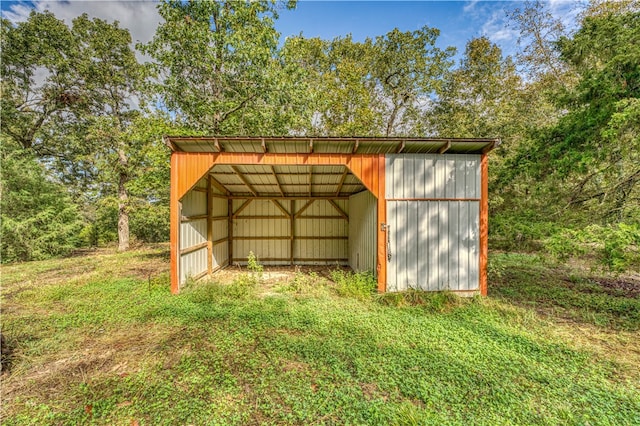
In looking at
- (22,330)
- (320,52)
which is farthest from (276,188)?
(320,52)

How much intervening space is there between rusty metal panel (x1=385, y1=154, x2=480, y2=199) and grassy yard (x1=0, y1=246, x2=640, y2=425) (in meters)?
2.17

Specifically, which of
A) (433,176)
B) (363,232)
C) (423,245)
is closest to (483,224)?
(423,245)

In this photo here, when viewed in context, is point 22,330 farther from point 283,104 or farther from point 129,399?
point 283,104

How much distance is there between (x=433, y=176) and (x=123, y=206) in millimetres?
13977

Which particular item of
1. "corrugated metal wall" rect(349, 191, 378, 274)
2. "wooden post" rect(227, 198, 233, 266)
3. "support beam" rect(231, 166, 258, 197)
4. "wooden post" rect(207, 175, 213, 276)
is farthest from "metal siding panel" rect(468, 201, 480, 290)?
"wooden post" rect(227, 198, 233, 266)

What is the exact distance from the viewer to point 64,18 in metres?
10.8

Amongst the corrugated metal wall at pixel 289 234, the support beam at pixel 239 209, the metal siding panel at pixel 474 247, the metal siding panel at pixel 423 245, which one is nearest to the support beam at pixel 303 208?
the corrugated metal wall at pixel 289 234

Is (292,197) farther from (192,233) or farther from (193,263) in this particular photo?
(193,263)

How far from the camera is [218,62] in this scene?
32.0 ft

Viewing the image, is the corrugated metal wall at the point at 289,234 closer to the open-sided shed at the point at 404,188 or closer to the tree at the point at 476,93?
the open-sided shed at the point at 404,188

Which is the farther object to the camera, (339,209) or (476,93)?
(476,93)

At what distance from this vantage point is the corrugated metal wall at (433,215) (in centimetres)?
522

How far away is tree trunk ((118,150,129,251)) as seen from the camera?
11789 millimetres

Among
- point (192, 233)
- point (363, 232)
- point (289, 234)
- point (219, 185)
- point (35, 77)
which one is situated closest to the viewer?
point (192, 233)
